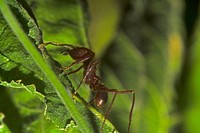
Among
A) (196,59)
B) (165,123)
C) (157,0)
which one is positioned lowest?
(165,123)

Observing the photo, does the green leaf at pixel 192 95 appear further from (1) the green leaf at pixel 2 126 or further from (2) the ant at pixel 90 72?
(1) the green leaf at pixel 2 126

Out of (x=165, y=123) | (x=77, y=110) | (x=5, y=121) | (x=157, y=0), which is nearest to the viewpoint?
(x=77, y=110)

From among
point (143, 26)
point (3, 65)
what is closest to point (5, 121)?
point (3, 65)

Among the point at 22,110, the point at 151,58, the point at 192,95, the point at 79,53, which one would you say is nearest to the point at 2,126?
the point at 22,110

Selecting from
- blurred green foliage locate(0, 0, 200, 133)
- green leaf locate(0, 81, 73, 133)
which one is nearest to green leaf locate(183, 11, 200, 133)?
blurred green foliage locate(0, 0, 200, 133)

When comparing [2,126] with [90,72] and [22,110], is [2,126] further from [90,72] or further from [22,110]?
[90,72]

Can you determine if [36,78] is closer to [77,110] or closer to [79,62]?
[77,110]
